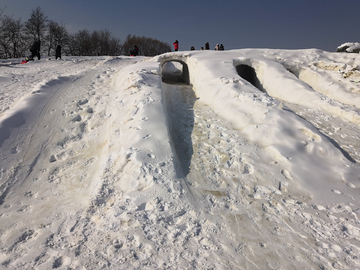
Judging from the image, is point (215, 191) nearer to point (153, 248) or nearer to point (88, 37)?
point (153, 248)

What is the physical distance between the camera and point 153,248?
231 cm

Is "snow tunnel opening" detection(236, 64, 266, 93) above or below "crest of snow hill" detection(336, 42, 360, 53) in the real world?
below

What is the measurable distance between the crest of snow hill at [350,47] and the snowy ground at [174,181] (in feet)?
30.6

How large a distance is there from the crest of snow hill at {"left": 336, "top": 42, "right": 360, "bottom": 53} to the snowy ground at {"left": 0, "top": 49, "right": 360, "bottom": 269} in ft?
30.6

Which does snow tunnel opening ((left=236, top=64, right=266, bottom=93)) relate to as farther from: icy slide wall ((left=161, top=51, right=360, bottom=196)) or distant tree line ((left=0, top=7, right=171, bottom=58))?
distant tree line ((left=0, top=7, right=171, bottom=58))

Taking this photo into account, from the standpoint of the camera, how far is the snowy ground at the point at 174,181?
2.32m

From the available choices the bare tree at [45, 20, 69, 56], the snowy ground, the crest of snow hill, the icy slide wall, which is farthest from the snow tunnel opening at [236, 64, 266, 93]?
the bare tree at [45, 20, 69, 56]

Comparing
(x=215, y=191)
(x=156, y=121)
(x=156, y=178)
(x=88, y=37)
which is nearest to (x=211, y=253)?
(x=215, y=191)

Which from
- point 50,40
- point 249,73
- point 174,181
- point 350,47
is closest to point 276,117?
point 174,181

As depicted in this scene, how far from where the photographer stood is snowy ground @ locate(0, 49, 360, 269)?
232cm

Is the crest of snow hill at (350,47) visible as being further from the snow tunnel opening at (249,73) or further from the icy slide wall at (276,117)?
the icy slide wall at (276,117)

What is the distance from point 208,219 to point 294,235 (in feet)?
3.68

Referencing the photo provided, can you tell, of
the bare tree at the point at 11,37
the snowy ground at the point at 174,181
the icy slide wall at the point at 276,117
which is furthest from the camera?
the bare tree at the point at 11,37

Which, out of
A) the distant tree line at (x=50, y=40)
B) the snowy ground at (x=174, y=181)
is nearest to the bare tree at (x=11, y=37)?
the distant tree line at (x=50, y=40)
